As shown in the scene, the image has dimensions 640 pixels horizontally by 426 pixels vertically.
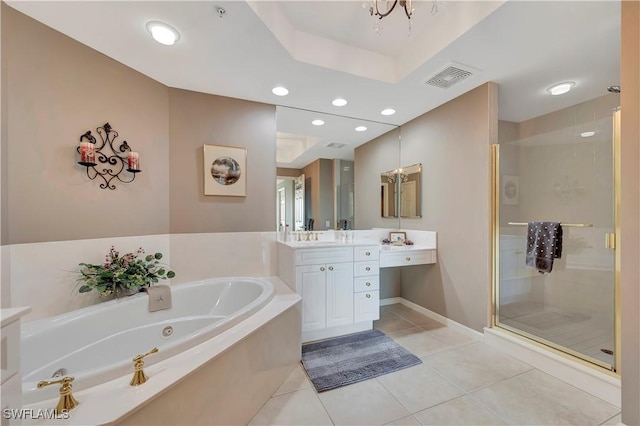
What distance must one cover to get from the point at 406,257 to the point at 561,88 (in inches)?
88.9

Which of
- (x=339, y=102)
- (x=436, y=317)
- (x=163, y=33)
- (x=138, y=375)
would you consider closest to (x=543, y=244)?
(x=436, y=317)

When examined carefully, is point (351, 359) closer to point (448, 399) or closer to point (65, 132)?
point (448, 399)

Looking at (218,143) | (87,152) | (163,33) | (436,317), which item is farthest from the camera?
(436,317)

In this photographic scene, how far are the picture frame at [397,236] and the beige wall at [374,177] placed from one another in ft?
0.39

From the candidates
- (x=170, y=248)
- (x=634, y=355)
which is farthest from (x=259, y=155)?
(x=634, y=355)

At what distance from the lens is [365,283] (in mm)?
2564

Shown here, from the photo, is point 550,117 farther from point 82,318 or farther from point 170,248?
point 82,318

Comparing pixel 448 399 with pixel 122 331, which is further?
pixel 122 331

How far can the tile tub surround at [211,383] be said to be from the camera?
94cm

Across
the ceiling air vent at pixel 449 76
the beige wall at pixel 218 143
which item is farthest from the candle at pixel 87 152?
the ceiling air vent at pixel 449 76

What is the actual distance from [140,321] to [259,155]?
1814mm

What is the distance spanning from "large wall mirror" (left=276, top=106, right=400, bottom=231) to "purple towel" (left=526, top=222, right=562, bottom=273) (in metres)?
1.72

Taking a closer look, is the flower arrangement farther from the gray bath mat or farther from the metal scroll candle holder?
the gray bath mat

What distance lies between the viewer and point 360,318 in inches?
99.7
